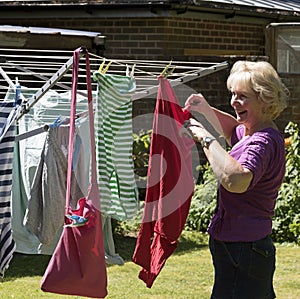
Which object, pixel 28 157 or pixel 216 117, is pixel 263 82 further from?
pixel 28 157

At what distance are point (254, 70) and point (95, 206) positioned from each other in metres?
1.01

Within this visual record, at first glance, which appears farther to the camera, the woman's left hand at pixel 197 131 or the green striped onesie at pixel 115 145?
the green striped onesie at pixel 115 145

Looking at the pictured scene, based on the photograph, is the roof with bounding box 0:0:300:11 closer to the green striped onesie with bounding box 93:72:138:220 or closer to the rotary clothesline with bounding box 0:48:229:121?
the rotary clothesline with bounding box 0:48:229:121

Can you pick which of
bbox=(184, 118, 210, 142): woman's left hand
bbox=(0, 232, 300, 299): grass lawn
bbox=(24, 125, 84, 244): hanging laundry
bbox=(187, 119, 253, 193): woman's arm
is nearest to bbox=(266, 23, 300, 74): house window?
bbox=(0, 232, 300, 299): grass lawn

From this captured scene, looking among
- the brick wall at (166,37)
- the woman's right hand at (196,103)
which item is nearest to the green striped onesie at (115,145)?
the woman's right hand at (196,103)

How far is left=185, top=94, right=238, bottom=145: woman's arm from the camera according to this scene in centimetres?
486

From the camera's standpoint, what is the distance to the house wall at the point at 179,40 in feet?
38.9

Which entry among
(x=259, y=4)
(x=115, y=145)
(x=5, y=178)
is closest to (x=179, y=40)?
(x=259, y=4)

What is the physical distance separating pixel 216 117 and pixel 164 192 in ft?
1.63

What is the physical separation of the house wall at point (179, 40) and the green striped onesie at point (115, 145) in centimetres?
524

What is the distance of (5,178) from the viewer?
5.16 meters

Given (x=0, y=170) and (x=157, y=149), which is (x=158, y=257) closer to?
(x=157, y=149)

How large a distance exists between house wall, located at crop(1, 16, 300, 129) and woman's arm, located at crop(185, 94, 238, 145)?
257 inches

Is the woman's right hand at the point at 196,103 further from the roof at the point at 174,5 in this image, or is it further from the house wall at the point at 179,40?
the roof at the point at 174,5
